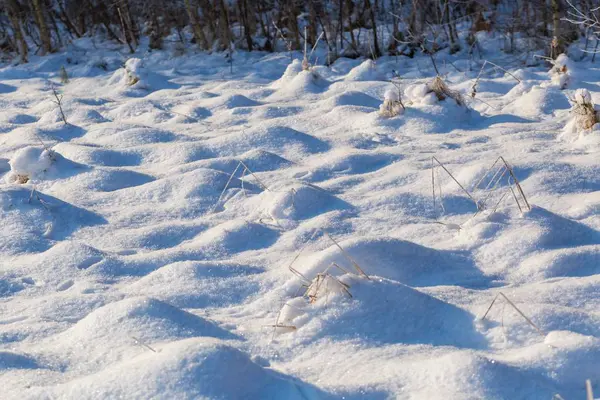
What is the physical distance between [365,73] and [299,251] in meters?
3.28

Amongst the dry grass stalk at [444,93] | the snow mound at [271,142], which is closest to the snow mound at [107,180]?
the snow mound at [271,142]

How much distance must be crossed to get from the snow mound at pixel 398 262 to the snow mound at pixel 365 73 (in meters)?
3.29

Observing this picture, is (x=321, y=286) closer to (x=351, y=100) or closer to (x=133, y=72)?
(x=351, y=100)

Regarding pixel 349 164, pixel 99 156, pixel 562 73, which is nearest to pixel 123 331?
pixel 349 164

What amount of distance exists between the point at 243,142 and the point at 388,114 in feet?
2.86

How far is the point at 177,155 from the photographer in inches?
148

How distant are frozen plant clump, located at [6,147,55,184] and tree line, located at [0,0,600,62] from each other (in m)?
3.23

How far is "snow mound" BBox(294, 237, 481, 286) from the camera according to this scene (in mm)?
2309

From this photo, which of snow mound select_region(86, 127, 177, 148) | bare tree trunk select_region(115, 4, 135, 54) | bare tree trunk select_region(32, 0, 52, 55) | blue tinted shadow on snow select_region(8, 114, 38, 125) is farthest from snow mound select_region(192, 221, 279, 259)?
bare tree trunk select_region(32, 0, 52, 55)

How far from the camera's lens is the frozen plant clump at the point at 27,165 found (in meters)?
3.56

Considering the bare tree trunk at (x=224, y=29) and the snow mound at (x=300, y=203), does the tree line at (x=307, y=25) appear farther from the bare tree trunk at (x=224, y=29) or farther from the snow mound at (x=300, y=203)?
the snow mound at (x=300, y=203)

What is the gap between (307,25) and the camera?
7332 millimetres

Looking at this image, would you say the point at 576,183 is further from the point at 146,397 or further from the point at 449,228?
the point at 146,397

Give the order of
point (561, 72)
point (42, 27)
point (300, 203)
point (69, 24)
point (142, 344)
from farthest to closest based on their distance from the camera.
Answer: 1. point (69, 24)
2. point (42, 27)
3. point (561, 72)
4. point (300, 203)
5. point (142, 344)
